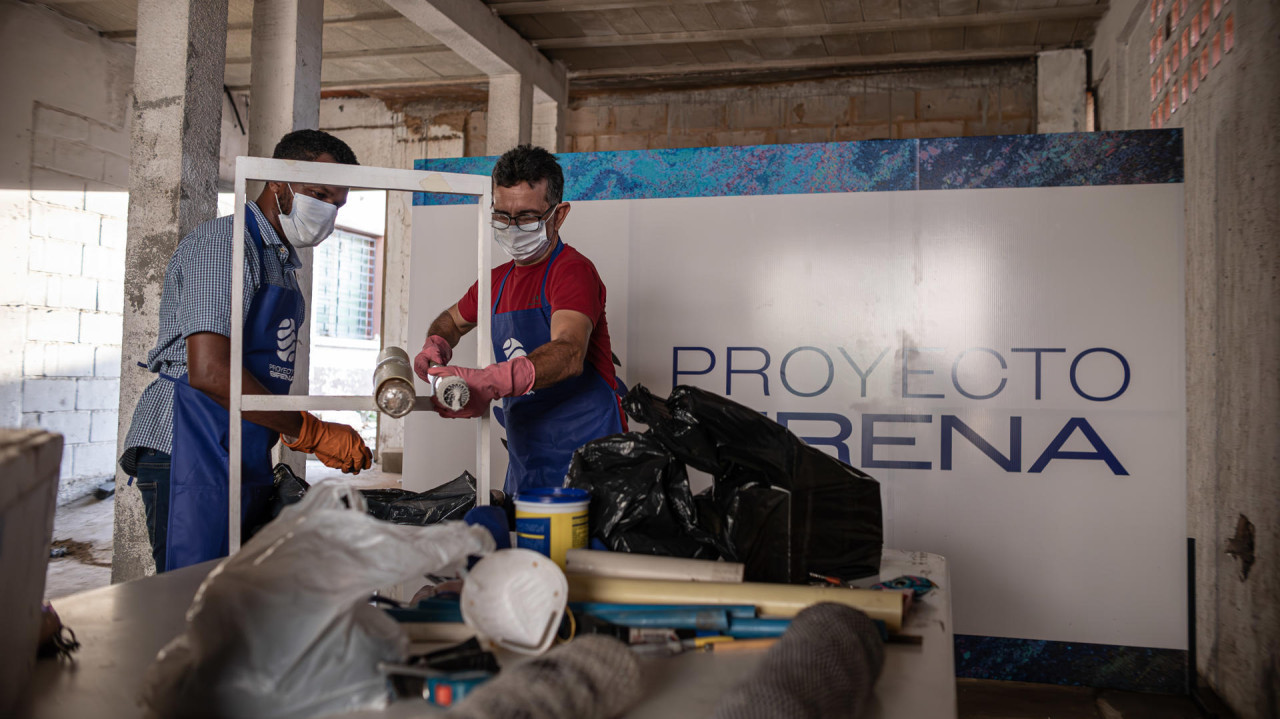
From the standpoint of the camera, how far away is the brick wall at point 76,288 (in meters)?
5.06

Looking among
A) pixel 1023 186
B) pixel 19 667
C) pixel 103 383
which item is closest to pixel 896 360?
pixel 1023 186

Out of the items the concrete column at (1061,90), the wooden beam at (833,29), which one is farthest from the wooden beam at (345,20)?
the concrete column at (1061,90)

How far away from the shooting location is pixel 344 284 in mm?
8836

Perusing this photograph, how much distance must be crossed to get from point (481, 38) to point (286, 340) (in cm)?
345

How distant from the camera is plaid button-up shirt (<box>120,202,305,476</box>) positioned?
1517 millimetres

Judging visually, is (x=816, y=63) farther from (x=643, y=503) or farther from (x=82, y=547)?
(x=82, y=547)

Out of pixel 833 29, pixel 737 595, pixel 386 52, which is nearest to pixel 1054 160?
pixel 833 29

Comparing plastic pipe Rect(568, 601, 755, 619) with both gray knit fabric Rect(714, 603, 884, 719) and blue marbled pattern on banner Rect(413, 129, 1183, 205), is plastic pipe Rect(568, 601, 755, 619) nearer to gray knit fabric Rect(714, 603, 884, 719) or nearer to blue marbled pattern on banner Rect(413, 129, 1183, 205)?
gray knit fabric Rect(714, 603, 884, 719)

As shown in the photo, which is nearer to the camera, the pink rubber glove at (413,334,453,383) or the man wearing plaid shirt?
the man wearing plaid shirt

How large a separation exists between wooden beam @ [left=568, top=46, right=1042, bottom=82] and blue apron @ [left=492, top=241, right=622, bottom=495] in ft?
13.0

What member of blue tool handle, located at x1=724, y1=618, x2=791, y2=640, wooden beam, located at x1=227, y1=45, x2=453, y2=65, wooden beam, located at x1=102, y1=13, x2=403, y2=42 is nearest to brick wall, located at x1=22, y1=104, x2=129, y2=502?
wooden beam, located at x1=102, y1=13, x2=403, y2=42

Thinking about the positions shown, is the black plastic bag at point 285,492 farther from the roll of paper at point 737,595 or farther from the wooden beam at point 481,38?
the wooden beam at point 481,38

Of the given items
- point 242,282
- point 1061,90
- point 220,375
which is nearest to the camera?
point 242,282

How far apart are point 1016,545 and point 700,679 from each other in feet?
7.76
